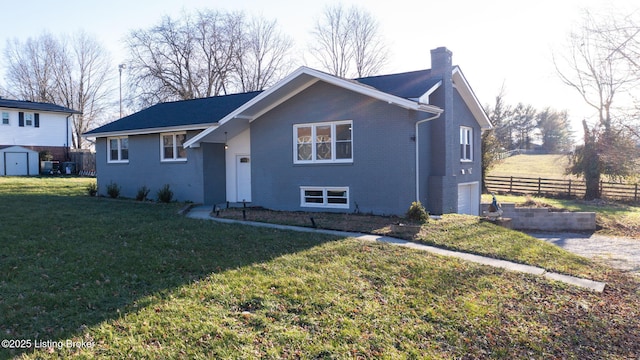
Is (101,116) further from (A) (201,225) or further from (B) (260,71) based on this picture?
(A) (201,225)

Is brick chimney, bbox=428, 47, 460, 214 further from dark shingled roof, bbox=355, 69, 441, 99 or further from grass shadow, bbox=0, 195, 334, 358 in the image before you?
grass shadow, bbox=0, 195, 334, 358

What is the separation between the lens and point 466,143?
58.2 feet

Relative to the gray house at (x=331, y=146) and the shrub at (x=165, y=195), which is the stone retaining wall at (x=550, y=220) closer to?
the gray house at (x=331, y=146)

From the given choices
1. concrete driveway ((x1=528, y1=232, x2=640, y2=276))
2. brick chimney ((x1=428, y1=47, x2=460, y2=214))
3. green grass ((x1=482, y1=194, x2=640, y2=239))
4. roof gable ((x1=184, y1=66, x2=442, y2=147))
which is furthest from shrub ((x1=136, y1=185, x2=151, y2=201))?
green grass ((x1=482, y1=194, x2=640, y2=239))

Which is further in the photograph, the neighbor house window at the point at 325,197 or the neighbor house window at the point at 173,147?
the neighbor house window at the point at 173,147

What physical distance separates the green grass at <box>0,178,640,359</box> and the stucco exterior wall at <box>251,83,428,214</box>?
13.1 ft

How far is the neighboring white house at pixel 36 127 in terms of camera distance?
34.0m

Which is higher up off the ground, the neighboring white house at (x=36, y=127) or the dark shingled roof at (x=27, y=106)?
the dark shingled roof at (x=27, y=106)

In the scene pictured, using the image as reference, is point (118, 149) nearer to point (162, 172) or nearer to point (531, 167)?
point (162, 172)

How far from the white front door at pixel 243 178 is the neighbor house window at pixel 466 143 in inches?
319

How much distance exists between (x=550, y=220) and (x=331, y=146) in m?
9.12

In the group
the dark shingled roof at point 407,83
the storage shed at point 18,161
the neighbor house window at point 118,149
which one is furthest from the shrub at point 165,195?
the storage shed at point 18,161

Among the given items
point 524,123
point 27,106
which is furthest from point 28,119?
point 524,123

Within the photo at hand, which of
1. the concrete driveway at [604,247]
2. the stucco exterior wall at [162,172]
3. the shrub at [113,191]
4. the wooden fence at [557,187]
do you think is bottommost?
the concrete driveway at [604,247]
